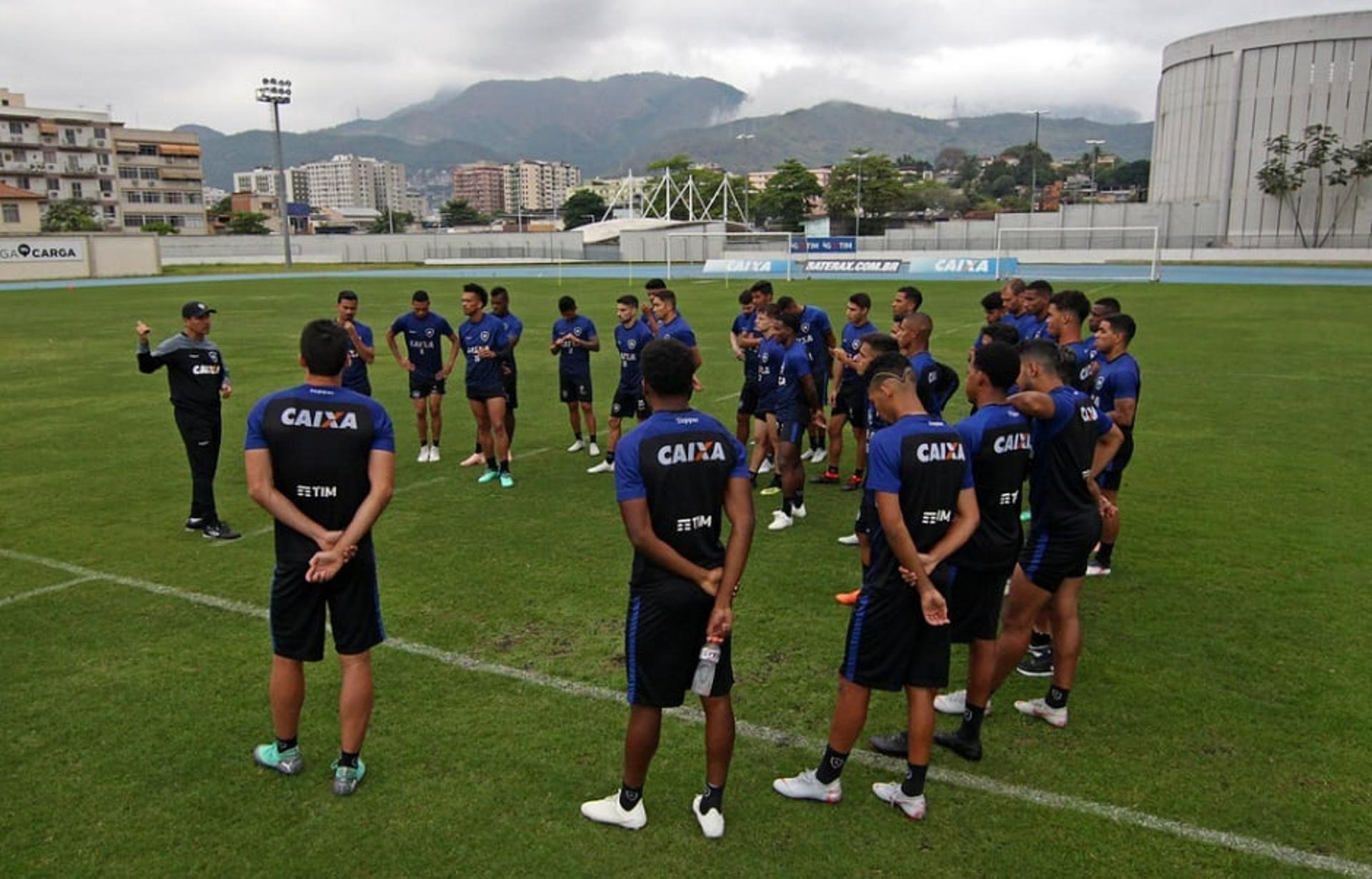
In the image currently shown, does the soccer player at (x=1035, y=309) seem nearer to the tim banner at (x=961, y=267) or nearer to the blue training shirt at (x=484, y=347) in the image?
the blue training shirt at (x=484, y=347)

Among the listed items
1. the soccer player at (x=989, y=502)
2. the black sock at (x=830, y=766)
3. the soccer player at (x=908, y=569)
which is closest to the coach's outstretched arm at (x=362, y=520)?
the soccer player at (x=908, y=569)

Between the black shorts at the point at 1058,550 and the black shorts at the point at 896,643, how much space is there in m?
1.03

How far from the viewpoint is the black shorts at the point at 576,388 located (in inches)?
468

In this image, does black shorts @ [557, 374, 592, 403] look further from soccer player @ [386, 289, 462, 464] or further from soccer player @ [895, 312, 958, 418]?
soccer player @ [895, 312, 958, 418]

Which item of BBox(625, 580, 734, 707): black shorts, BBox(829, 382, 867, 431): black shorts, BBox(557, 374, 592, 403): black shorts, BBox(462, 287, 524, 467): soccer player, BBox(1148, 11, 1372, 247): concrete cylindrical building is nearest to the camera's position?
BBox(625, 580, 734, 707): black shorts

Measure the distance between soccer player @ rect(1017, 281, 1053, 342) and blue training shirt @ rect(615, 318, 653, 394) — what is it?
4.26m

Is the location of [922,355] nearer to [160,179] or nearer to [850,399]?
[850,399]

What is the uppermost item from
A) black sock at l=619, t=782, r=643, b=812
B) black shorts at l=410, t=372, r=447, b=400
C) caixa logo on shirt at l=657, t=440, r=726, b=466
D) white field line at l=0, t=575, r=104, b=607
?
caixa logo on shirt at l=657, t=440, r=726, b=466

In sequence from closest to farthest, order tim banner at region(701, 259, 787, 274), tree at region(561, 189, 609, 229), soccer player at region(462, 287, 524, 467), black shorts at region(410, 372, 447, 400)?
1. soccer player at region(462, 287, 524, 467)
2. black shorts at region(410, 372, 447, 400)
3. tim banner at region(701, 259, 787, 274)
4. tree at region(561, 189, 609, 229)

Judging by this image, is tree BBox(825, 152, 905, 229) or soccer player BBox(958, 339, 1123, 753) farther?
tree BBox(825, 152, 905, 229)

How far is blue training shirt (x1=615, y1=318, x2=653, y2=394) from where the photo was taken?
11.3 meters

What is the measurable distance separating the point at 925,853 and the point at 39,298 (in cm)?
4445

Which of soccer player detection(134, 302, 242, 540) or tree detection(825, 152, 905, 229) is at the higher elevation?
tree detection(825, 152, 905, 229)

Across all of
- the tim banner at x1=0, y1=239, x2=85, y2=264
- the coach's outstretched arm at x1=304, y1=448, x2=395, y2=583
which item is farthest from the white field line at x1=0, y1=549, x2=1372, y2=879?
the tim banner at x1=0, y1=239, x2=85, y2=264
